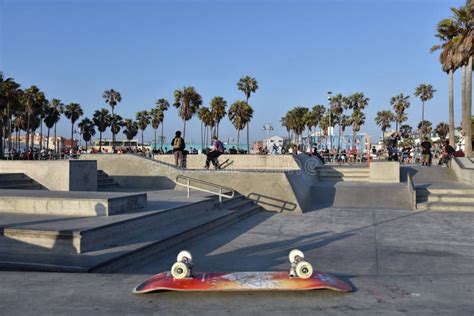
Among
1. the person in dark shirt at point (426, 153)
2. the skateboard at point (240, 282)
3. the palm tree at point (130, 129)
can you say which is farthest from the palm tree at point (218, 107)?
the skateboard at point (240, 282)

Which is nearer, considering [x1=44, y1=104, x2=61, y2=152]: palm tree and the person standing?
the person standing

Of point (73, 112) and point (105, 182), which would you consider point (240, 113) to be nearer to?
point (73, 112)

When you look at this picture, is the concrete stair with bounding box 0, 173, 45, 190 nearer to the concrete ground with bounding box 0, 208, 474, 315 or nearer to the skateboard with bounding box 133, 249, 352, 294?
the concrete ground with bounding box 0, 208, 474, 315

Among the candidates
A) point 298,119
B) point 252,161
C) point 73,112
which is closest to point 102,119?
point 73,112

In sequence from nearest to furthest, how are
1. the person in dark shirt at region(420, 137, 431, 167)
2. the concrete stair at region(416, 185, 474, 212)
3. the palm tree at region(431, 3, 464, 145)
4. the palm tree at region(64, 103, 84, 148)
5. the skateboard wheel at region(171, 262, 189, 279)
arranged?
the skateboard wheel at region(171, 262, 189, 279)
the concrete stair at region(416, 185, 474, 212)
the person in dark shirt at region(420, 137, 431, 167)
the palm tree at region(431, 3, 464, 145)
the palm tree at region(64, 103, 84, 148)

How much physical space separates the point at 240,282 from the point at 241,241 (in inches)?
168

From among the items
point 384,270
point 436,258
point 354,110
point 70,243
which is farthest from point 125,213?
point 354,110

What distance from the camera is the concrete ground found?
3.70 meters

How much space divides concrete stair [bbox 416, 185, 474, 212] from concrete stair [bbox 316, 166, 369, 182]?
171 inches

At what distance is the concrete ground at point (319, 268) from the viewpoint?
3.70 metres

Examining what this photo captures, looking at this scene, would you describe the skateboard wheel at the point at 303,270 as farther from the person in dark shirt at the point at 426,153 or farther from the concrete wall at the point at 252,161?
the person in dark shirt at the point at 426,153

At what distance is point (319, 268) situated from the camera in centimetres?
629

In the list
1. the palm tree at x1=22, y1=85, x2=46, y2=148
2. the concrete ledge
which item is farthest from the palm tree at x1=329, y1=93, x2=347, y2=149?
the concrete ledge

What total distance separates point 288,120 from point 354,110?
36037 millimetres
